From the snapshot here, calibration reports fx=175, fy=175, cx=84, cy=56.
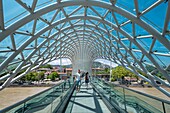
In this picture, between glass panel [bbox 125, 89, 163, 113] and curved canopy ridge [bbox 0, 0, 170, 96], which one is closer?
glass panel [bbox 125, 89, 163, 113]

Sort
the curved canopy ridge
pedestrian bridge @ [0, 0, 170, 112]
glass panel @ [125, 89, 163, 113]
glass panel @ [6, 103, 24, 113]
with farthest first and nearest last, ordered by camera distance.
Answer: the curved canopy ridge
pedestrian bridge @ [0, 0, 170, 112]
glass panel @ [125, 89, 163, 113]
glass panel @ [6, 103, 24, 113]

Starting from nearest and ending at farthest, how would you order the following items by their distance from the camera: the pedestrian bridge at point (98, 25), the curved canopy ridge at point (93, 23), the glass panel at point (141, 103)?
the glass panel at point (141, 103) < the pedestrian bridge at point (98, 25) < the curved canopy ridge at point (93, 23)

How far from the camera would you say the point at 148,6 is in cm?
1555

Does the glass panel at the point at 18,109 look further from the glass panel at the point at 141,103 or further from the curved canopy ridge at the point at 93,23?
the curved canopy ridge at the point at 93,23

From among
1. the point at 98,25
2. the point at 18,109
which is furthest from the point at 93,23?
the point at 18,109

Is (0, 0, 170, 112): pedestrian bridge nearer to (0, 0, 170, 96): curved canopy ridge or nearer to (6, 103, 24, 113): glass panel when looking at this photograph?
(0, 0, 170, 96): curved canopy ridge

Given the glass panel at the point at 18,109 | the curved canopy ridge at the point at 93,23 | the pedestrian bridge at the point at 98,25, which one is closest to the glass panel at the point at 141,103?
the pedestrian bridge at the point at 98,25

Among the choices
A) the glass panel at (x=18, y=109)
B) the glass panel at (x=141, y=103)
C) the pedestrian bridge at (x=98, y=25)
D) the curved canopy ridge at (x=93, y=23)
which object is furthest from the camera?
the curved canopy ridge at (x=93, y=23)

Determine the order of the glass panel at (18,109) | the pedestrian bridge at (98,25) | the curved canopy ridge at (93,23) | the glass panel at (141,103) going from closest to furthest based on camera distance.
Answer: the glass panel at (18,109), the glass panel at (141,103), the pedestrian bridge at (98,25), the curved canopy ridge at (93,23)

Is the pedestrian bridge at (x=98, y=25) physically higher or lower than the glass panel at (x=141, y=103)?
higher

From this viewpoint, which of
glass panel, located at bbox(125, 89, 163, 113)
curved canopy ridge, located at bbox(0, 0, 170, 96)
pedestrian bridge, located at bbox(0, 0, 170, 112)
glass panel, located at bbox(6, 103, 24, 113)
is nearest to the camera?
glass panel, located at bbox(6, 103, 24, 113)

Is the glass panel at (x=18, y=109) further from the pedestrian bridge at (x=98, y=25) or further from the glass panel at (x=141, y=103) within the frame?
the pedestrian bridge at (x=98, y=25)

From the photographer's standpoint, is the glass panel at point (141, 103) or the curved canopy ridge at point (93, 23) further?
the curved canopy ridge at point (93, 23)

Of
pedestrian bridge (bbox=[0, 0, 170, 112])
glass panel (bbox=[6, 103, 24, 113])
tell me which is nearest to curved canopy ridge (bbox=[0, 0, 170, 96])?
pedestrian bridge (bbox=[0, 0, 170, 112])
